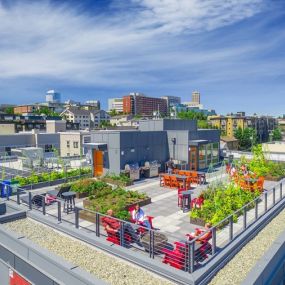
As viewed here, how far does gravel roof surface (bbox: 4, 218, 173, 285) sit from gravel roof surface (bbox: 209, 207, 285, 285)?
57.6 inches

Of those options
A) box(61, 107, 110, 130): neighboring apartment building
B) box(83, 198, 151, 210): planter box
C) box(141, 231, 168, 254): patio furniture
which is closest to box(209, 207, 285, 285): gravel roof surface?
box(141, 231, 168, 254): patio furniture

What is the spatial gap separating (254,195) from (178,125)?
12.0m

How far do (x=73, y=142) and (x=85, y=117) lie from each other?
8909cm

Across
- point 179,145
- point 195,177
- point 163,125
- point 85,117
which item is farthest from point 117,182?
point 85,117

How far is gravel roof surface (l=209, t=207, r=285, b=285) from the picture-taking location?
6918 mm

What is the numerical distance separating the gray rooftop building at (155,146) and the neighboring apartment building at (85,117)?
90.8 meters

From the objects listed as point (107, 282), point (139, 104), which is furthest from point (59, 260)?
point (139, 104)

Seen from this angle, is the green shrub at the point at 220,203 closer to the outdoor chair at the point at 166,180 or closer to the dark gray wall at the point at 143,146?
the outdoor chair at the point at 166,180

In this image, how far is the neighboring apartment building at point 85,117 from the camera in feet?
373

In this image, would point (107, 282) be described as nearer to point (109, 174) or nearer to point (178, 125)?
point (109, 174)

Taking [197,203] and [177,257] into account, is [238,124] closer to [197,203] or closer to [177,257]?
[197,203]

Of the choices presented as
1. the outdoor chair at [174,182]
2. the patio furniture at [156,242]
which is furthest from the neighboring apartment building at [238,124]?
the patio furniture at [156,242]

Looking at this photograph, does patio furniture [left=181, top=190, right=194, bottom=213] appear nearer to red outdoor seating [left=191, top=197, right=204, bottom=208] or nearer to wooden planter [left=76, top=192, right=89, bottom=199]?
red outdoor seating [left=191, top=197, right=204, bottom=208]

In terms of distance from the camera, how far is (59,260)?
7.48m
